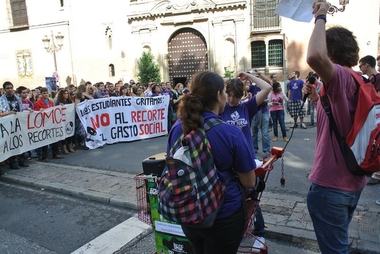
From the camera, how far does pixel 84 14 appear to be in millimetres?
26453

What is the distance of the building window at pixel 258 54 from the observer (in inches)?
887

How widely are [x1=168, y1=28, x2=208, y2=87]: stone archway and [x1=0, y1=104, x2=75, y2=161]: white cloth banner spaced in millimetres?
16453

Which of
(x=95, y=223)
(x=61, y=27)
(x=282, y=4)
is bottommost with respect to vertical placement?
(x=95, y=223)

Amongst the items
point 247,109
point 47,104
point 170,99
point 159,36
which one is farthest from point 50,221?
point 159,36

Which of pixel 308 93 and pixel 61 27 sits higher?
pixel 61 27

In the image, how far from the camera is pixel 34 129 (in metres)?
8.16

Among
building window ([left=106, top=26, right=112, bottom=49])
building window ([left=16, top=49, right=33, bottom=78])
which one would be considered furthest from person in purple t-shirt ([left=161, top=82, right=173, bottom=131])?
building window ([left=16, top=49, right=33, bottom=78])

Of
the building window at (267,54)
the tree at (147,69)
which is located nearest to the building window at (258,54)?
the building window at (267,54)

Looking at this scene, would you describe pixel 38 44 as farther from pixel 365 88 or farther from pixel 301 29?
pixel 365 88

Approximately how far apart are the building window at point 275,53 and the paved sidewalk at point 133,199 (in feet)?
59.5

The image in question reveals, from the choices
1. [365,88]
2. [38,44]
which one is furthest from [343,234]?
[38,44]

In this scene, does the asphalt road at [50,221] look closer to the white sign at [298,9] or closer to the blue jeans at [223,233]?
the blue jeans at [223,233]

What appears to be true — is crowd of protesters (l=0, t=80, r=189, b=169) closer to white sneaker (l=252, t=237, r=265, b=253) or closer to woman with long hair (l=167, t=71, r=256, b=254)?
white sneaker (l=252, t=237, r=265, b=253)

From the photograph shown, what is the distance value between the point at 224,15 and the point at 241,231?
22472mm
